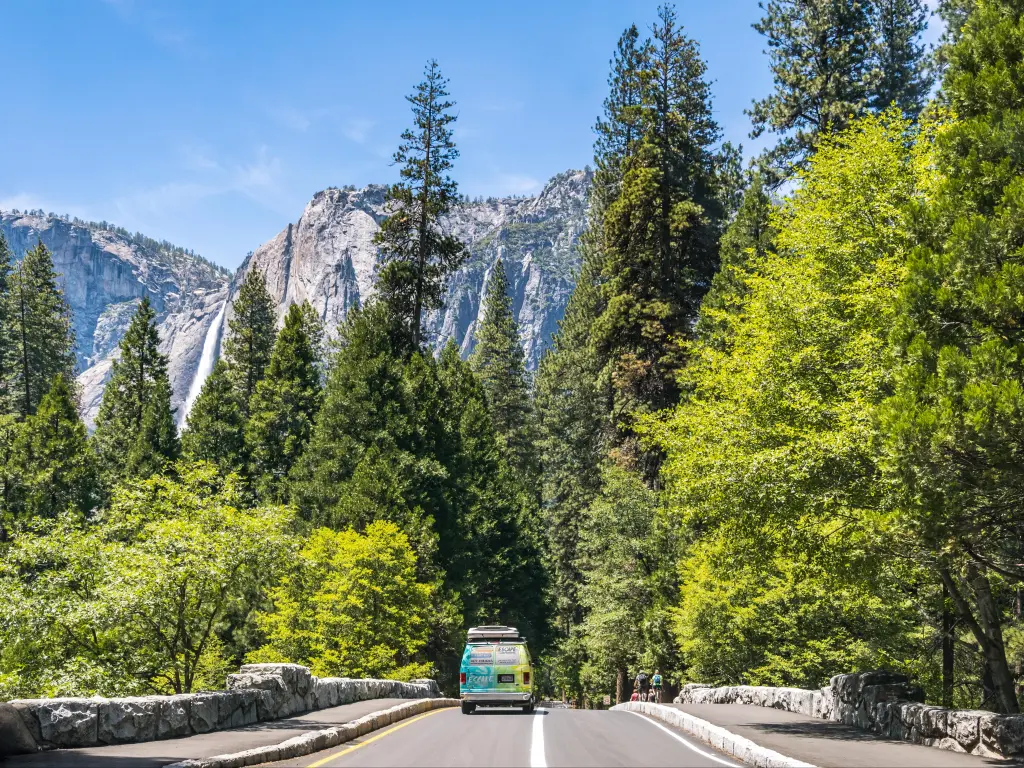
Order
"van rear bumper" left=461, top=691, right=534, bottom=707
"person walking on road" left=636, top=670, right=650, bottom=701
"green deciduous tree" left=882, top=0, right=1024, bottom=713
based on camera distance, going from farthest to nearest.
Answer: "person walking on road" left=636, top=670, right=650, bottom=701 < "van rear bumper" left=461, top=691, right=534, bottom=707 < "green deciduous tree" left=882, top=0, right=1024, bottom=713

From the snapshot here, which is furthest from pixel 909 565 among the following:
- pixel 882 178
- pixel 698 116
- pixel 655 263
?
pixel 698 116

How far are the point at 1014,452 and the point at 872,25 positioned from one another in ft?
112

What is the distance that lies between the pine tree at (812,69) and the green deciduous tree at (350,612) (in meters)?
22.8

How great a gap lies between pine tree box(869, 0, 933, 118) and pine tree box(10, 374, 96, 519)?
42657 millimetres

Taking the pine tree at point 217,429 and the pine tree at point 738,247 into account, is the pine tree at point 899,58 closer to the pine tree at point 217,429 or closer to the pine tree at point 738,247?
the pine tree at point 738,247

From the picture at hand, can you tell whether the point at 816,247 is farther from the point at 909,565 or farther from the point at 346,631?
the point at 346,631

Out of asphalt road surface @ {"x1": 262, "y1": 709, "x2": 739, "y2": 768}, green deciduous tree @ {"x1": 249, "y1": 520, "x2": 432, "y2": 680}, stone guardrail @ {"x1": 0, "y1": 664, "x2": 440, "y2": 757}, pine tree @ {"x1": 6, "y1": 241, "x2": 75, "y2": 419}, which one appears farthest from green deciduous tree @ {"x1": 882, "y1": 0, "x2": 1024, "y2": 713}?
pine tree @ {"x1": 6, "y1": 241, "x2": 75, "y2": 419}

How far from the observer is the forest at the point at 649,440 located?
11.8m

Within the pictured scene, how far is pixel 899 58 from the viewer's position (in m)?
39.9

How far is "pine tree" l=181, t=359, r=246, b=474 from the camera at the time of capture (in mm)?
52469

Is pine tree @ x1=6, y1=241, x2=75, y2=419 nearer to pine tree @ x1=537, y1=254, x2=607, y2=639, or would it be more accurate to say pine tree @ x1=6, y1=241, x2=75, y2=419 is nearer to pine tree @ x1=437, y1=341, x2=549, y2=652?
pine tree @ x1=437, y1=341, x2=549, y2=652

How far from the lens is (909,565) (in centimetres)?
1775

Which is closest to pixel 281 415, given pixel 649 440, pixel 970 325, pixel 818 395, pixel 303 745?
pixel 649 440

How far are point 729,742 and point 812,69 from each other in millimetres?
33120
